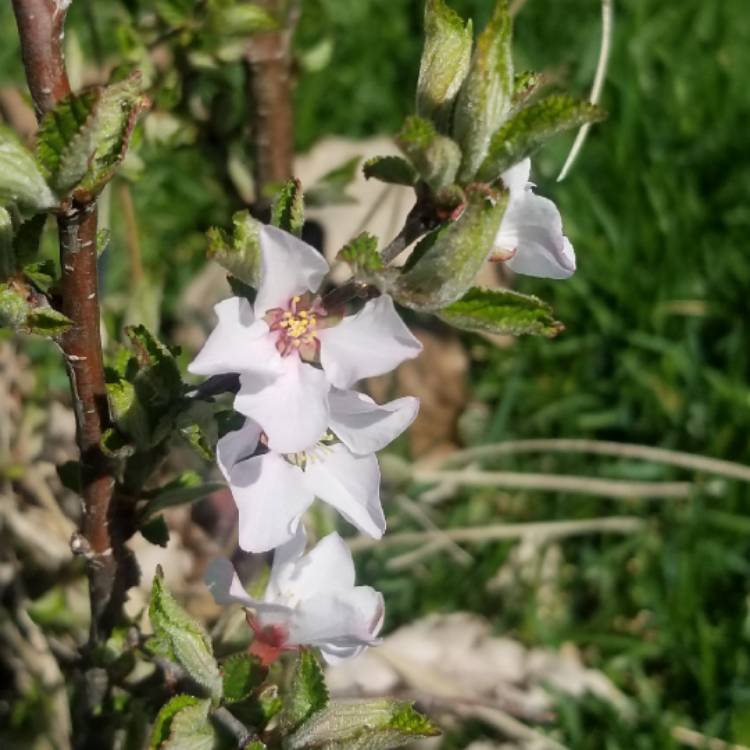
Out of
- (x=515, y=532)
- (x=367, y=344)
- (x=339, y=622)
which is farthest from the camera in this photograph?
(x=515, y=532)

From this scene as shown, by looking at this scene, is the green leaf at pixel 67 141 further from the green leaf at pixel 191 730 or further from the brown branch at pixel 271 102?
the brown branch at pixel 271 102

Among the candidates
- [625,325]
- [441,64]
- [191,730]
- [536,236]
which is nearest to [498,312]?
[536,236]

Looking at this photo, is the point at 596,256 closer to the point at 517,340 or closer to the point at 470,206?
the point at 517,340

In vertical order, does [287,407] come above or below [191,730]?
above

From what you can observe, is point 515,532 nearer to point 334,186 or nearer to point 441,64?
point 334,186

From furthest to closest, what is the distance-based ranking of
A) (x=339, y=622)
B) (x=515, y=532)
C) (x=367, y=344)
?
(x=515, y=532) < (x=339, y=622) < (x=367, y=344)

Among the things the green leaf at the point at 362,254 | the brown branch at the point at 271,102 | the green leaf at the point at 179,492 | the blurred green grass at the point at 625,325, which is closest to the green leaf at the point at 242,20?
the brown branch at the point at 271,102

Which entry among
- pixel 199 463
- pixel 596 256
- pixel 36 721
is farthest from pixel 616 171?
pixel 36 721

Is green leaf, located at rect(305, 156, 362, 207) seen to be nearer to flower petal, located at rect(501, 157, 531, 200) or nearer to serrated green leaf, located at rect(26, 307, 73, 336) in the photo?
flower petal, located at rect(501, 157, 531, 200)
